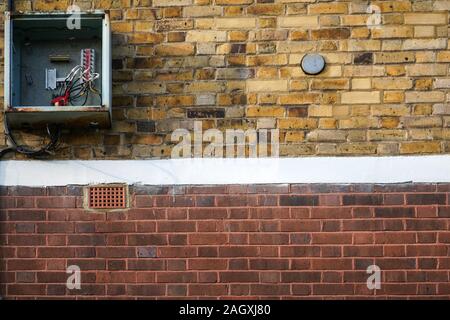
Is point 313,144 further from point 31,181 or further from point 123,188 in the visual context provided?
point 31,181

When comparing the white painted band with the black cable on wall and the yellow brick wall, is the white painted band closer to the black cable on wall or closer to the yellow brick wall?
the yellow brick wall

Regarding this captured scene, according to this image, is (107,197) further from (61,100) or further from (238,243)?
(238,243)

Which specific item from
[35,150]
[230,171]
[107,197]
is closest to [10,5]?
[35,150]

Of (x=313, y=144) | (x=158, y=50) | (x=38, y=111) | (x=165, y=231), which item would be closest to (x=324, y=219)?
(x=313, y=144)

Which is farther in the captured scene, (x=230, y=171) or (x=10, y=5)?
(x=10, y=5)

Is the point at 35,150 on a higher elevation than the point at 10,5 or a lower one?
lower

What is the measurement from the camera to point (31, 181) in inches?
187

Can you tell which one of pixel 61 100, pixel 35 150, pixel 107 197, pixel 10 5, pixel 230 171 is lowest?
pixel 107 197

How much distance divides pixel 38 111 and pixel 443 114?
289cm

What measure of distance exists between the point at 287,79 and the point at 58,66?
5.54 feet

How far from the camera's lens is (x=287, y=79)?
15.6ft

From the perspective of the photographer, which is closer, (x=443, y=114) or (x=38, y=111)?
(x=38, y=111)
